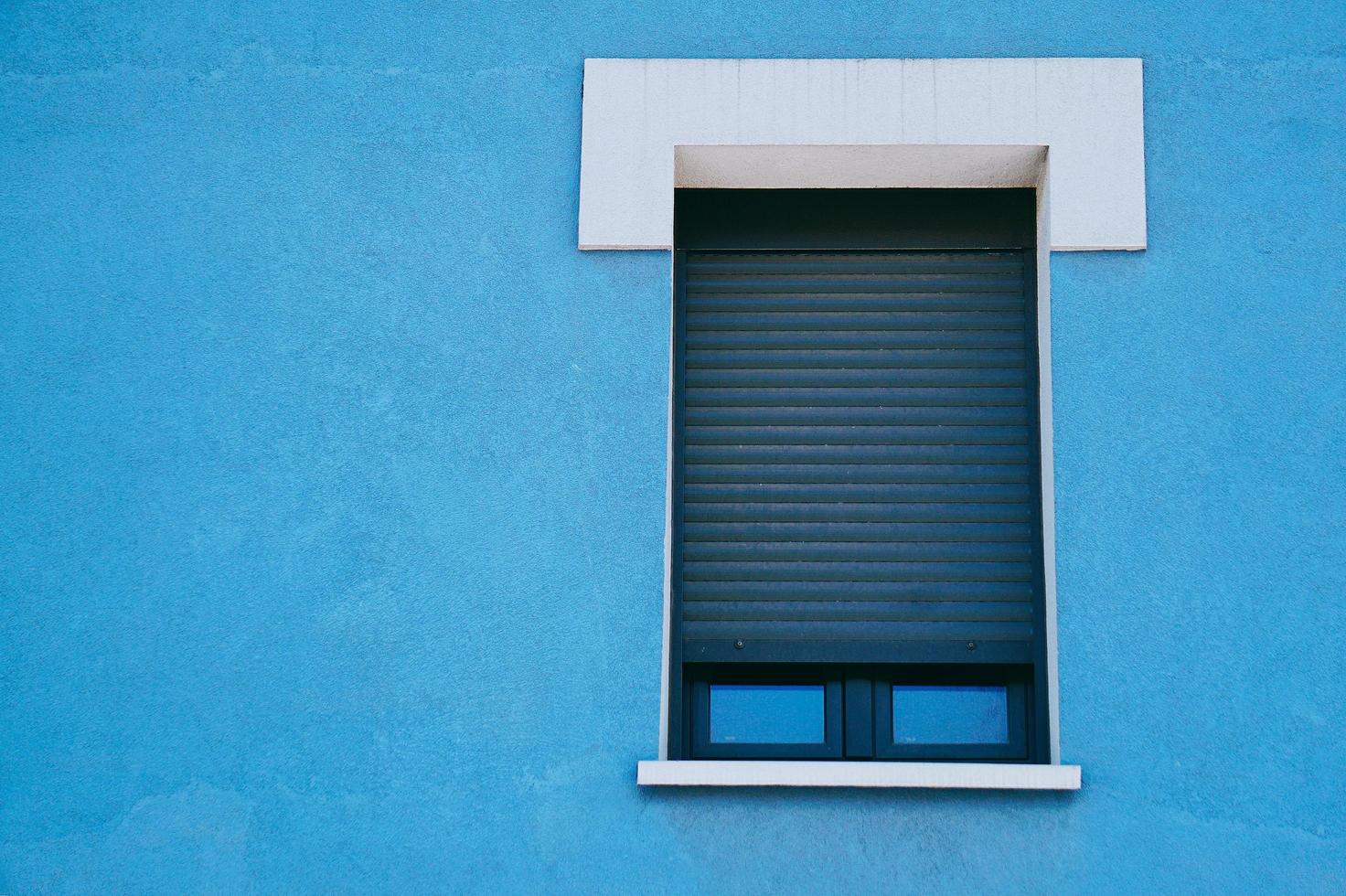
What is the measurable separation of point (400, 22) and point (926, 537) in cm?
220

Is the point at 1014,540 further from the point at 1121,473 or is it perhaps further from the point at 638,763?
the point at 638,763

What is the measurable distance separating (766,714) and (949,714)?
534 mm

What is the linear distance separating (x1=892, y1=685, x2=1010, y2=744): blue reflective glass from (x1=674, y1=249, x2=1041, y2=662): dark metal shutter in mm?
149

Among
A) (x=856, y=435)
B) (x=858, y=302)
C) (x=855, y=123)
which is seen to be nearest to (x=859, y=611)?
(x=856, y=435)

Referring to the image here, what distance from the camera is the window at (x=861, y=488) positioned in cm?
402

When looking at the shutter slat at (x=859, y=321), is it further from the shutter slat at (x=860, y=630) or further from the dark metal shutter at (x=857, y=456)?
the shutter slat at (x=860, y=630)

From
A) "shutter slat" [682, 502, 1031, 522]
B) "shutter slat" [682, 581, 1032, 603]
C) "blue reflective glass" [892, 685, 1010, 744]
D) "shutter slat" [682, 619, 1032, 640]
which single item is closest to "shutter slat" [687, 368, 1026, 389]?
"shutter slat" [682, 502, 1031, 522]

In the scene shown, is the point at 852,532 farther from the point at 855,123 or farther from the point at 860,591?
the point at 855,123

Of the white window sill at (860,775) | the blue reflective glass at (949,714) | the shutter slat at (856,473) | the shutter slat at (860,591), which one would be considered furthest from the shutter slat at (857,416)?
the white window sill at (860,775)

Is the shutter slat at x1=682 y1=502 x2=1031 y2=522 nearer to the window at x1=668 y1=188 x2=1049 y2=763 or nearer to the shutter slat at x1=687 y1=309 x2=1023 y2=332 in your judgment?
the window at x1=668 y1=188 x2=1049 y2=763

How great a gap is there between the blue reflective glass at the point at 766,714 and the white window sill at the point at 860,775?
436mm

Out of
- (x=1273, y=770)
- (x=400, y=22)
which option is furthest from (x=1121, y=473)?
(x=400, y=22)

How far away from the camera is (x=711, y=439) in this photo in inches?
164

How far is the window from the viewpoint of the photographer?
A: 4023 millimetres
